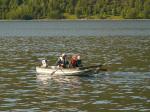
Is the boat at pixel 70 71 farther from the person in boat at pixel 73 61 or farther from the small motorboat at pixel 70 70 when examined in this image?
the person in boat at pixel 73 61

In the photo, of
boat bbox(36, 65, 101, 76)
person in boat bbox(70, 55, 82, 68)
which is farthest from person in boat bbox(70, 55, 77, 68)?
boat bbox(36, 65, 101, 76)

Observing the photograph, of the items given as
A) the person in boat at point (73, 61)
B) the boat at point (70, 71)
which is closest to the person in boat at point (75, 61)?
the person in boat at point (73, 61)

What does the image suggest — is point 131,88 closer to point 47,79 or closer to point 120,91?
point 120,91

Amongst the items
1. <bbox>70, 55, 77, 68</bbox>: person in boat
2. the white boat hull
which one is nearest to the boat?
the white boat hull

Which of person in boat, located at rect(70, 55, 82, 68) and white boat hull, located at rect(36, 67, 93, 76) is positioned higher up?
person in boat, located at rect(70, 55, 82, 68)

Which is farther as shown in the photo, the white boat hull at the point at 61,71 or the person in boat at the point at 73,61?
the white boat hull at the point at 61,71

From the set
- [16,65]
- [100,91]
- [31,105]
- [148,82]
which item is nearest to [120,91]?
[100,91]

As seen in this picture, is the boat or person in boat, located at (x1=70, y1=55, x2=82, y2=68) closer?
the boat

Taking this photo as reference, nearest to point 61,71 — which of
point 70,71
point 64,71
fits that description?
point 64,71

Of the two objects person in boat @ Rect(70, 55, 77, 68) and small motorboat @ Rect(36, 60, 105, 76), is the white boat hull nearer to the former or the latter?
small motorboat @ Rect(36, 60, 105, 76)

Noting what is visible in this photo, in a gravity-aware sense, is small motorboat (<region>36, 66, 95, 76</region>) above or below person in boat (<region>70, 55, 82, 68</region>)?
below

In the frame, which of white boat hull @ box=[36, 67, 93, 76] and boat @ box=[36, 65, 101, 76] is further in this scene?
white boat hull @ box=[36, 67, 93, 76]

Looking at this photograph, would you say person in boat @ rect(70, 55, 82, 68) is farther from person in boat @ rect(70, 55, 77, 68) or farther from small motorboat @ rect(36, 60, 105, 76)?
small motorboat @ rect(36, 60, 105, 76)

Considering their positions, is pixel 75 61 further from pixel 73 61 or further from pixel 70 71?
pixel 70 71
